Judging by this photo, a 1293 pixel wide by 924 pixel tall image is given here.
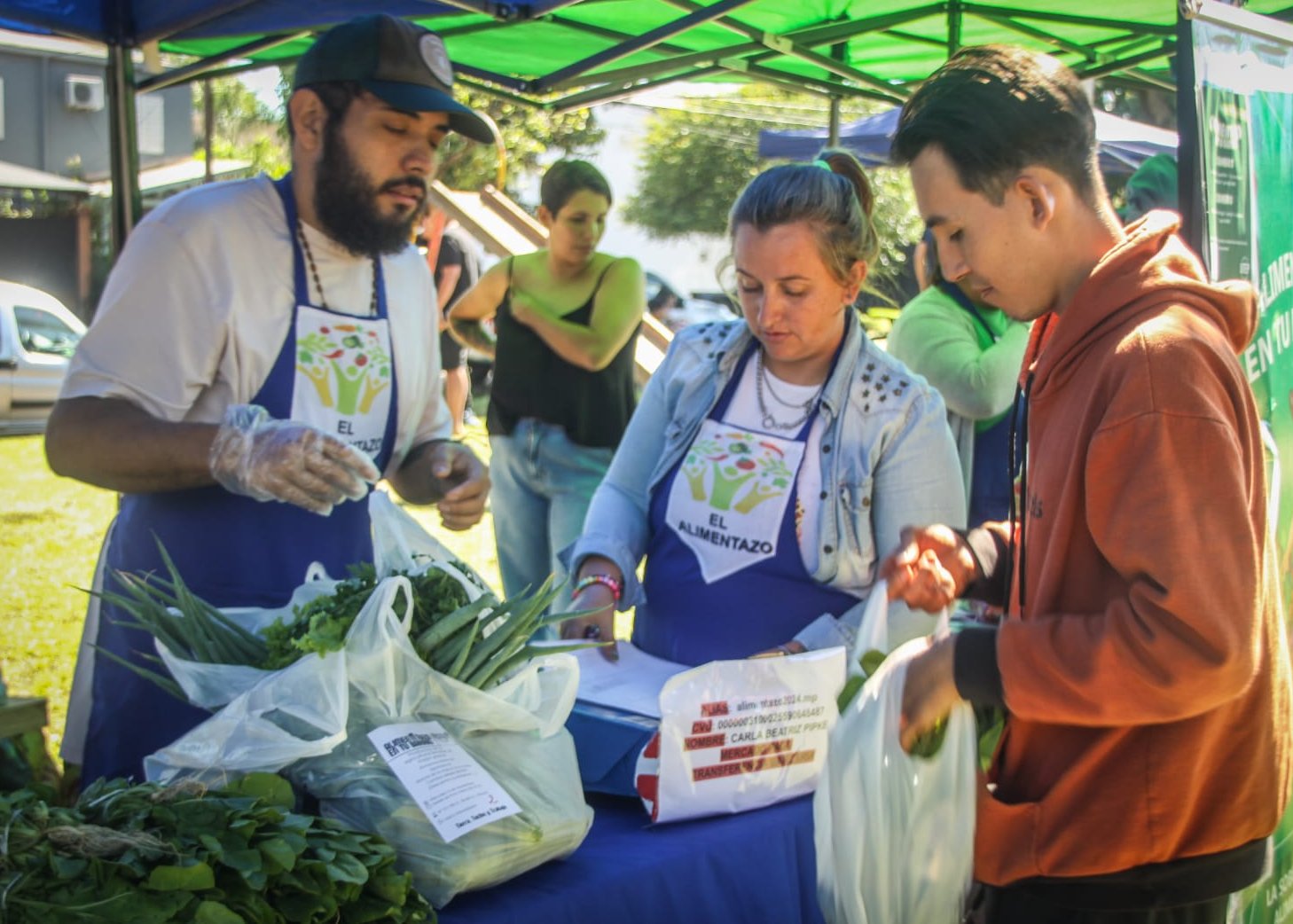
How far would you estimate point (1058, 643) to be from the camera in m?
1.17

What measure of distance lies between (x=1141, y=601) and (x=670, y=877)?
0.67 meters

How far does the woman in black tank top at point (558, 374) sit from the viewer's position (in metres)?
3.69

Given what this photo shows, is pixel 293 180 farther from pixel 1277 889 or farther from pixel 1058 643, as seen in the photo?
pixel 1277 889

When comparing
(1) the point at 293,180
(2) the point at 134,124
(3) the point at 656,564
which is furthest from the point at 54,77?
(3) the point at 656,564

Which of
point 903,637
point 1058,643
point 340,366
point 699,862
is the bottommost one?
point 699,862

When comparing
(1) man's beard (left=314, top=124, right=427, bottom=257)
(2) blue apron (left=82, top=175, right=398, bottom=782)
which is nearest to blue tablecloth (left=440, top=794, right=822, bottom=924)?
(2) blue apron (left=82, top=175, right=398, bottom=782)

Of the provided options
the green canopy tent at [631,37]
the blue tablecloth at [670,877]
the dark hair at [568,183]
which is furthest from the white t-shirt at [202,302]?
the dark hair at [568,183]

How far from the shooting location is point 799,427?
2.01 m

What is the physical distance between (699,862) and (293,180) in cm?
136

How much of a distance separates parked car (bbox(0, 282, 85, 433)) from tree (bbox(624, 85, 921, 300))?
2001 centimetres

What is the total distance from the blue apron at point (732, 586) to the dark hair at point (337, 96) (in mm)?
835

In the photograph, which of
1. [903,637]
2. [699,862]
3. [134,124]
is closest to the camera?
[699,862]

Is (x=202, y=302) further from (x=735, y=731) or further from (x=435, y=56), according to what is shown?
(x=735, y=731)

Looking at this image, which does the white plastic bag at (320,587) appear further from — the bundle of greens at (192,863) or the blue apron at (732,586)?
the blue apron at (732,586)
